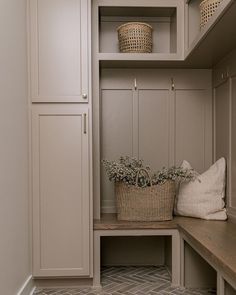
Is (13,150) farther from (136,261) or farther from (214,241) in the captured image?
(136,261)

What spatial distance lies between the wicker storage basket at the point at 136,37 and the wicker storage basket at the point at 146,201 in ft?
3.29

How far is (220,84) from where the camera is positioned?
2.83 metres

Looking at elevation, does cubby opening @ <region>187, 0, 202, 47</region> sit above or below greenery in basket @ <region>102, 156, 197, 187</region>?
above

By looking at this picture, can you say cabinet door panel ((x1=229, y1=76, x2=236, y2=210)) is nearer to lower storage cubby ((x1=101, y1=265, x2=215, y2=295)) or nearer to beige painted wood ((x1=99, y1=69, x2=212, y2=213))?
beige painted wood ((x1=99, y1=69, x2=212, y2=213))

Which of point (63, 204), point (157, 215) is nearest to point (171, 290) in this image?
point (157, 215)

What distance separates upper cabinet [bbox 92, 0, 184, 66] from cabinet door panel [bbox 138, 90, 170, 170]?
0.36 meters

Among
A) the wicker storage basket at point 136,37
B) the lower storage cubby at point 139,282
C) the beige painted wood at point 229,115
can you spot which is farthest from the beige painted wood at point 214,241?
the wicker storage basket at point 136,37

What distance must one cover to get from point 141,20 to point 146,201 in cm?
148

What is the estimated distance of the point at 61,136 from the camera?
2506 millimetres

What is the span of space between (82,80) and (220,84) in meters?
1.06

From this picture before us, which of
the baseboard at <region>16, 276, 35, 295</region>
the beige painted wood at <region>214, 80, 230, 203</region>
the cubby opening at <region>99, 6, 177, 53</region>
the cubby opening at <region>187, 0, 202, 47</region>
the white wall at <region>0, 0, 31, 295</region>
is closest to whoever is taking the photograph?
the white wall at <region>0, 0, 31, 295</region>

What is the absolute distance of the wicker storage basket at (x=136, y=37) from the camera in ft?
8.99

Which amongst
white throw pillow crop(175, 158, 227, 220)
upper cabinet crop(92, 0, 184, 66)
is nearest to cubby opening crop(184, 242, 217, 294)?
white throw pillow crop(175, 158, 227, 220)

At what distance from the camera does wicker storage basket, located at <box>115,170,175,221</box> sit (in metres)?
2.64
